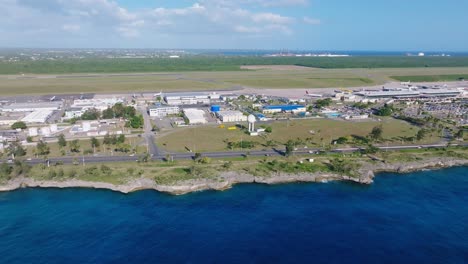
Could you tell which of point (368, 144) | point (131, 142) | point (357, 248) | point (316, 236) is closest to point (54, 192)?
point (131, 142)

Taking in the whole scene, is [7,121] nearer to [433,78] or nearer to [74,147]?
[74,147]

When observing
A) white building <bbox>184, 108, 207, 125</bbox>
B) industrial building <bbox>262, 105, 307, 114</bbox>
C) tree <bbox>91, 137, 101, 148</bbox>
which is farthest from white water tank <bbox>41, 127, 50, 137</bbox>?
industrial building <bbox>262, 105, 307, 114</bbox>

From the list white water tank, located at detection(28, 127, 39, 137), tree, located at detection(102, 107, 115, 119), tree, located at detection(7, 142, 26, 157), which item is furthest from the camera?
tree, located at detection(102, 107, 115, 119)

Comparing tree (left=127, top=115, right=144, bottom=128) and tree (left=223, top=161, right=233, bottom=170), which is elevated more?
tree (left=127, top=115, right=144, bottom=128)

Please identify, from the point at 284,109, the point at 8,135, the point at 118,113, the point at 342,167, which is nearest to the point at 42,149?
the point at 8,135

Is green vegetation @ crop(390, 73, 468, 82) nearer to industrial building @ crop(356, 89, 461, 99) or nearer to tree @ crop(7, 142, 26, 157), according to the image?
industrial building @ crop(356, 89, 461, 99)

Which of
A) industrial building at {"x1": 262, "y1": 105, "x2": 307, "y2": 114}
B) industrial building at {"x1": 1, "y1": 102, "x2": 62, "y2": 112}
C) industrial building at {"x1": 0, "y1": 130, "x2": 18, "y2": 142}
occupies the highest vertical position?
industrial building at {"x1": 262, "y1": 105, "x2": 307, "y2": 114}
